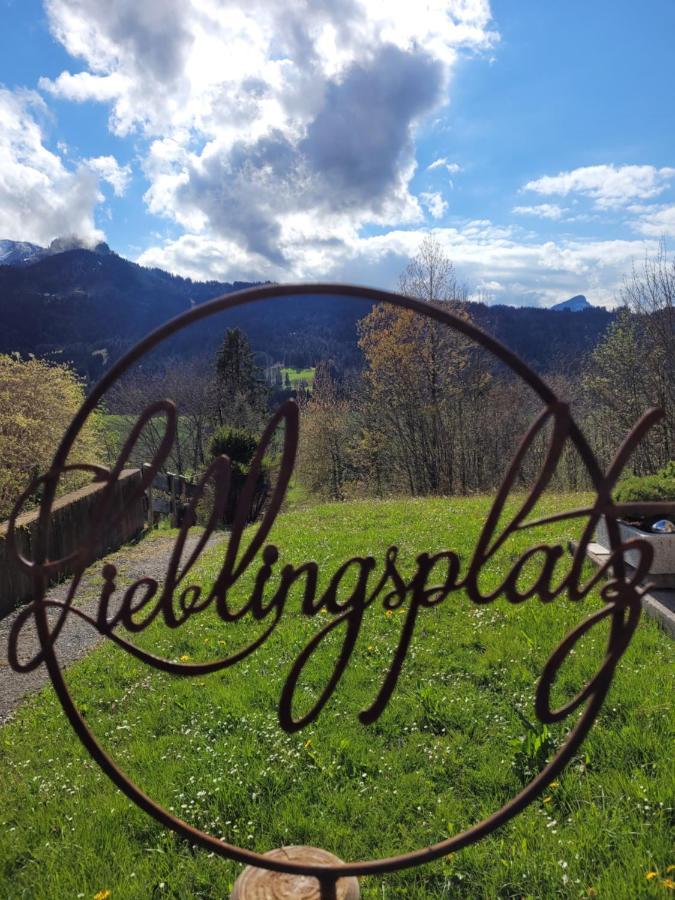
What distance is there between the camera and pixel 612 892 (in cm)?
262

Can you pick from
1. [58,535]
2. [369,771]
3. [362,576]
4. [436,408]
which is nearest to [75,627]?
[58,535]

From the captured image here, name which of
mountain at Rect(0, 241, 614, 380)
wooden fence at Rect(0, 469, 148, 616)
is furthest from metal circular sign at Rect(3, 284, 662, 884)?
mountain at Rect(0, 241, 614, 380)

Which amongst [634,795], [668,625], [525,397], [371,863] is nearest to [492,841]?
[634,795]

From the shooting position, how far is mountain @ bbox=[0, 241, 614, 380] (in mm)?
53281

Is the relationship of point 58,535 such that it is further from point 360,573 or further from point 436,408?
point 436,408

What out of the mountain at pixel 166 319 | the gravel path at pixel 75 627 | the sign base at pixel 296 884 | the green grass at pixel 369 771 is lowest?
the gravel path at pixel 75 627

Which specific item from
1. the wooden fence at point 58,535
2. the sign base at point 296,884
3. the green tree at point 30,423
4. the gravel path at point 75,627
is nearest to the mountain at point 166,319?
the green tree at point 30,423

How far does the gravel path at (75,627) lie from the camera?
6.21 meters

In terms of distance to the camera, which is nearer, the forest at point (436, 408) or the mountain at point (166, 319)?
the forest at point (436, 408)

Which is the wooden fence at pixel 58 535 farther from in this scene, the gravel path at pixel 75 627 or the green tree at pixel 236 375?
the green tree at pixel 236 375

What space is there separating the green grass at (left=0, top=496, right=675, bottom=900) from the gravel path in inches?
26.2

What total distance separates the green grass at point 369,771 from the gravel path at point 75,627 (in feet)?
2.18

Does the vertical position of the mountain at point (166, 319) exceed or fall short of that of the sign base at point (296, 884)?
it exceeds it

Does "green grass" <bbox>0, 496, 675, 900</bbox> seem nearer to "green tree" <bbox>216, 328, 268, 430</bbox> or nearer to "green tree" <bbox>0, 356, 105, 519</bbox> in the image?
"green tree" <bbox>0, 356, 105, 519</bbox>
